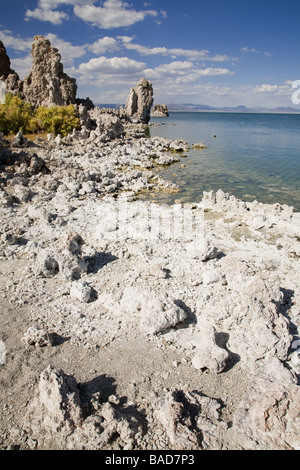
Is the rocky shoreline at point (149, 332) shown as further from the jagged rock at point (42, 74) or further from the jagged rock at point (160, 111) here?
the jagged rock at point (160, 111)

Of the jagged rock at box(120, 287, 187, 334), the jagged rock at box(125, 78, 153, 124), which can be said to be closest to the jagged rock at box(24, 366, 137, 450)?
the jagged rock at box(120, 287, 187, 334)

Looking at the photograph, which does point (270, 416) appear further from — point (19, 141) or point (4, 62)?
point (4, 62)

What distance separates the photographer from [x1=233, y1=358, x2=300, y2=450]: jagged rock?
13.9 feet

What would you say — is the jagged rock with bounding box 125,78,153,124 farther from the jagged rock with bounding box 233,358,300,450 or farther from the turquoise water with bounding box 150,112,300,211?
the jagged rock with bounding box 233,358,300,450

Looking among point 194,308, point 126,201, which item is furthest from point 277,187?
point 194,308

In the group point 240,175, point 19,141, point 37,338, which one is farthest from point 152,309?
point 19,141

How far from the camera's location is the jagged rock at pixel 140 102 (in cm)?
8175

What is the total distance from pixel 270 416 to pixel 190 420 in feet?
4.15

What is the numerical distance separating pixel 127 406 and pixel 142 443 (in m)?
0.68

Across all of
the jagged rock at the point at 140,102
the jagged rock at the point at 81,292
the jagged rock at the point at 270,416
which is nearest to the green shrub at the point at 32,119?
the jagged rock at the point at 81,292

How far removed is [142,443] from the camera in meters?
4.30

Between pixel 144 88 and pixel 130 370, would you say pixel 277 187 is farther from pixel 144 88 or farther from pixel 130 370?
pixel 144 88

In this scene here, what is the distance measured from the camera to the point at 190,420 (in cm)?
454

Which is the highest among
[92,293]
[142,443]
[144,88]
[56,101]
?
[144,88]
